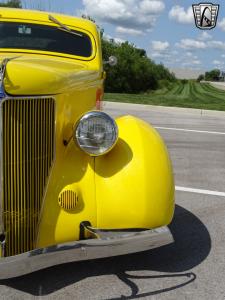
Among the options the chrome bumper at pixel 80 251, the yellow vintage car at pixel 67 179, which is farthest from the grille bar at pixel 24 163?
the chrome bumper at pixel 80 251

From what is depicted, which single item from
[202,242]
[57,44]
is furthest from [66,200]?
[57,44]

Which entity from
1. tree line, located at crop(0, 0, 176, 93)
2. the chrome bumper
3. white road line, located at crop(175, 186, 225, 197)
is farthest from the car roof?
tree line, located at crop(0, 0, 176, 93)

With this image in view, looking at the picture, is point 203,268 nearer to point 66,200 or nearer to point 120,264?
point 120,264

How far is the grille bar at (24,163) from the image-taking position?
280 cm

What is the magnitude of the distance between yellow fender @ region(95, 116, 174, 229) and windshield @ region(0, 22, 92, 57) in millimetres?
1716

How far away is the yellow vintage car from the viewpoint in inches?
111

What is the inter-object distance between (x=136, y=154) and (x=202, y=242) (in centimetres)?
124

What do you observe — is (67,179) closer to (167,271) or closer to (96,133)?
(96,133)

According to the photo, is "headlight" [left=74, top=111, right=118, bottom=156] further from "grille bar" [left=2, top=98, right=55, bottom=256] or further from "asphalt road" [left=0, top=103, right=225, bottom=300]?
"asphalt road" [left=0, top=103, right=225, bottom=300]

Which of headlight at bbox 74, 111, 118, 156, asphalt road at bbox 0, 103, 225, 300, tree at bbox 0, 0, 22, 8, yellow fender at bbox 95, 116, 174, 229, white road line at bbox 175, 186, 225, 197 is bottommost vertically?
asphalt road at bbox 0, 103, 225, 300

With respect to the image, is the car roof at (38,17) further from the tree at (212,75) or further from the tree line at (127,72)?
the tree at (212,75)

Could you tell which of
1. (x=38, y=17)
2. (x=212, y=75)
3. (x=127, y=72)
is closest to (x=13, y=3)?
(x=127, y=72)

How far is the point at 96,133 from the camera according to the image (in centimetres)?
315

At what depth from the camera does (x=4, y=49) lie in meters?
4.39
